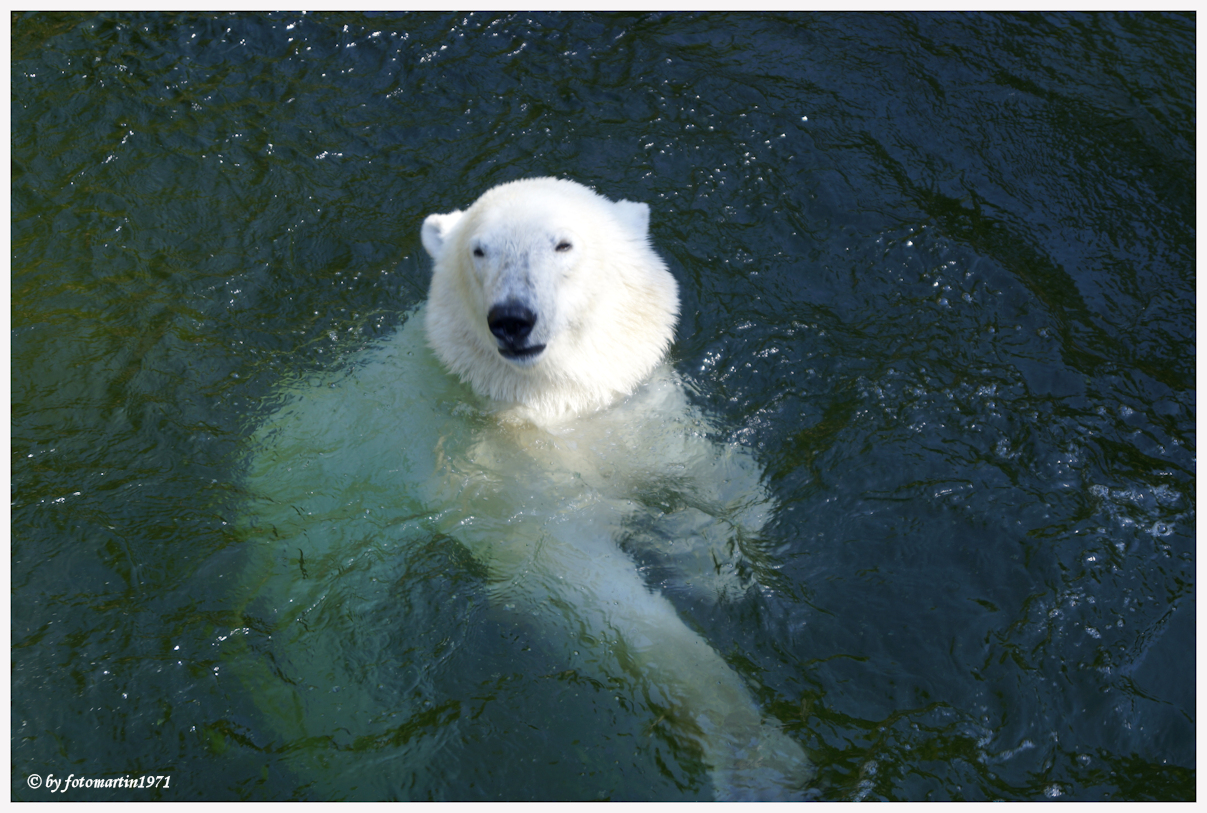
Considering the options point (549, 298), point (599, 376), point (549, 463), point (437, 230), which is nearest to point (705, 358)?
point (599, 376)

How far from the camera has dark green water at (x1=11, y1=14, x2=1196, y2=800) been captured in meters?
3.03

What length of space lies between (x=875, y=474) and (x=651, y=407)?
3.57ft

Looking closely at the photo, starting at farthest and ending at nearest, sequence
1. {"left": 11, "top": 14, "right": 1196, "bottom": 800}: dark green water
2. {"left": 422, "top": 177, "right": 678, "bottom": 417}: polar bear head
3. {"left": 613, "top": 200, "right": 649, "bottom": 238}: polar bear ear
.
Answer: {"left": 613, "top": 200, "right": 649, "bottom": 238}: polar bear ear < {"left": 422, "top": 177, "right": 678, "bottom": 417}: polar bear head < {"left": 11, "top": 14, "right": 1196, "bottom": 800}: dark green water

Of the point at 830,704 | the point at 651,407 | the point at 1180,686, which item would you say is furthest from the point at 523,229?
the point at 1180,686

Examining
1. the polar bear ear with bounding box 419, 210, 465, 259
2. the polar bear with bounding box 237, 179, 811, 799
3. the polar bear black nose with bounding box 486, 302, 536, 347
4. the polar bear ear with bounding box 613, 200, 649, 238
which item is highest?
the polar bear ear with bounding box 613, 200, 649, 238

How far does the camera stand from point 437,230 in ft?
13.0

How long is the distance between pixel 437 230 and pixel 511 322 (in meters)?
1.13

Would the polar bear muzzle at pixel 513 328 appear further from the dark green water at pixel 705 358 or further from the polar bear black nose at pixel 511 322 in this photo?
the dark green water at pixel 705 358

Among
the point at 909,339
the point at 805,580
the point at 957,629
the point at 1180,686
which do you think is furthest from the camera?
the point at 909,339

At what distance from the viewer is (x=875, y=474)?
3766mm

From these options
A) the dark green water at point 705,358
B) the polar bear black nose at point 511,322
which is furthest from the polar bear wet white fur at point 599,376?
the dark green water at point 705,358

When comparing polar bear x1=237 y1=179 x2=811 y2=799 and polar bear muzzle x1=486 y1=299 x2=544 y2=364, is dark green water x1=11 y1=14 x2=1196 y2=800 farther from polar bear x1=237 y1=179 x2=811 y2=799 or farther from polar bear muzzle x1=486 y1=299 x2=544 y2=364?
polar bear muzzle x1=486 y1=299 x2=544 y2=364

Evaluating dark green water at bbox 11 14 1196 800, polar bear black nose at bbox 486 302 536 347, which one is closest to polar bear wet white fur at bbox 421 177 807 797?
polar bear black nose at bbox 486 302 536 347

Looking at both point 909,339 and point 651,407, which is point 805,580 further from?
point 909,339
